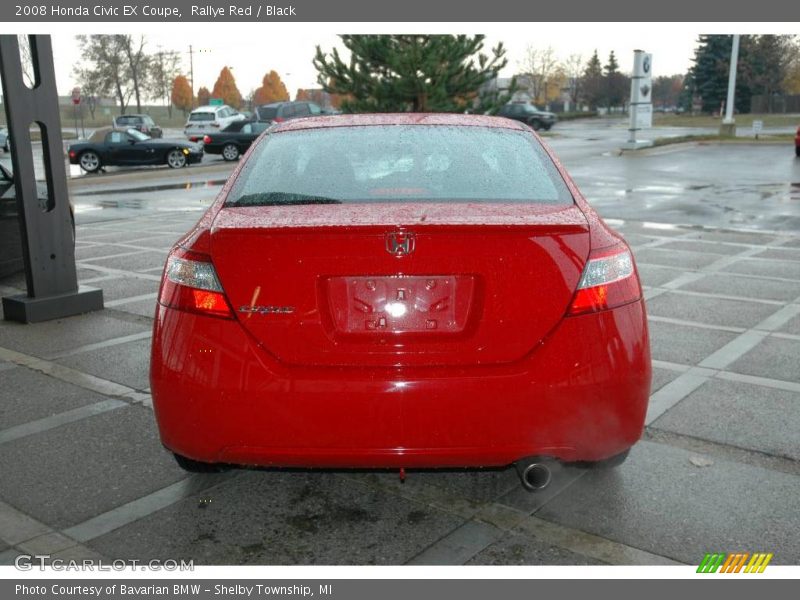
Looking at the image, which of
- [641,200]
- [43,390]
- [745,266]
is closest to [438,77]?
[641,200]

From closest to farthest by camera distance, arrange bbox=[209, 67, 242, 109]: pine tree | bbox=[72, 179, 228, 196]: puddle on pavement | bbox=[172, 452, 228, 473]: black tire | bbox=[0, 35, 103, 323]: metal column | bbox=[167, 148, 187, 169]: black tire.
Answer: bbox=[172, 452, 228, 473]: black tire < bbox=[0, 35, 103, 323]: metal column < bbox=[72, 179, 228, 196]: puddle on pavement < bbox=[167, 148, 187, 169]: black tire < bbox=[209, 67, 242, 109]: pine tree

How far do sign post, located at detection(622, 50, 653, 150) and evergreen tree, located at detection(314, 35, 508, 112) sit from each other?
24.0ft

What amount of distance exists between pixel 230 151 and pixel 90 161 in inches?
Answer: 205

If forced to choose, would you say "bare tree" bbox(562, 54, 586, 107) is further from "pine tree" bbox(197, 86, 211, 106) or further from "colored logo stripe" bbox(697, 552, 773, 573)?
"colored logo stripe" bbox(697, 552, 773, 573)

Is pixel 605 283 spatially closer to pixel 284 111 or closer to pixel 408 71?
pixel 408 71

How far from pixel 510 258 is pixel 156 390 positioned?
140 centimetres

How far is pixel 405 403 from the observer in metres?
2.79

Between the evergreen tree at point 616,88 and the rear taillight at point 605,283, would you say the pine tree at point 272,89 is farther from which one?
the rear taillight at point 605,283

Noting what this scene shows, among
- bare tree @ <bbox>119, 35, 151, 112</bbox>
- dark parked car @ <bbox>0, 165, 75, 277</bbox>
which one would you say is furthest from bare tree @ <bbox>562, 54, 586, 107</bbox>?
dark parked car @ <bbox>0, 165, 75, 277</bbox>

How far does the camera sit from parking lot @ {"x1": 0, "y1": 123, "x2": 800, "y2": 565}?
10.1ft

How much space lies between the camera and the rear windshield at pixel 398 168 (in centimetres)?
334

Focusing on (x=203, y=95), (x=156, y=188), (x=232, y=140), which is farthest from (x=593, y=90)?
(x=156, y=188)

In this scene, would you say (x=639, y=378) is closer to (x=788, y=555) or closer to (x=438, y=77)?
(x=788, y=555)

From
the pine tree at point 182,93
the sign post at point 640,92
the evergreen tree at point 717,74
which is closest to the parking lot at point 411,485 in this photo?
the sign post at point 640,92
